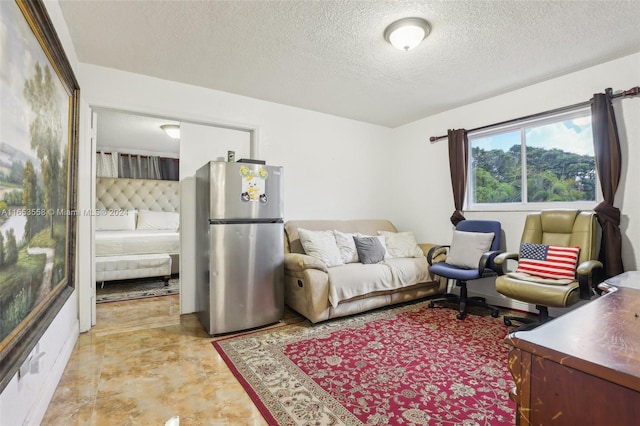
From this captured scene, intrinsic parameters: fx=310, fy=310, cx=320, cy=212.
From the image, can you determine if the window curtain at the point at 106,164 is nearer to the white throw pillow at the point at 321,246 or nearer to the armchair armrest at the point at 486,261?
the white throw pillow at the point at 321,246

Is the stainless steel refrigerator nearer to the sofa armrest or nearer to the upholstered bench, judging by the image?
the sofa armrest

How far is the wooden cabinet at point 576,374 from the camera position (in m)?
0.62

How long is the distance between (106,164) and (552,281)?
22.3 feet

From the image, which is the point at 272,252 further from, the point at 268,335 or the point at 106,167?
the point at 106,167

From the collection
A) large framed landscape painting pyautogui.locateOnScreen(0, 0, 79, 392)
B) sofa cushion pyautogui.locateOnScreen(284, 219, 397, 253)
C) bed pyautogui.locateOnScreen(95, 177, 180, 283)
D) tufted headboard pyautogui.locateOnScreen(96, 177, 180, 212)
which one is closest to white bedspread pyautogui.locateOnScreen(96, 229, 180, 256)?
bed pyautogui.locateOnScreen(95, 177, 180, 283)

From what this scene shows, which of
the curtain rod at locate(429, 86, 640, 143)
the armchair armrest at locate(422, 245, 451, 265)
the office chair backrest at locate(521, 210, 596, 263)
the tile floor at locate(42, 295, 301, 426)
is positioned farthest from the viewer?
the armchair armrest at locate(422, 245, 451, 265)

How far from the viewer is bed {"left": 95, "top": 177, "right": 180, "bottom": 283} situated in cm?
440

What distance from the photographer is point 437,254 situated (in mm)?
3795

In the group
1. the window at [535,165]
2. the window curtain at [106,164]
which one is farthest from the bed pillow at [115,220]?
the window at [535,165]

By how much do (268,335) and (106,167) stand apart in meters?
4.93

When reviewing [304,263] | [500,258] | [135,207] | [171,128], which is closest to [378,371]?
[304,263]

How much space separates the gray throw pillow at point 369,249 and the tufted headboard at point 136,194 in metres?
3.54

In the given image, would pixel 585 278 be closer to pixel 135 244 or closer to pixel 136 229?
pixel 135 244

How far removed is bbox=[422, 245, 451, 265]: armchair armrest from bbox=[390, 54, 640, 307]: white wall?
315mm
